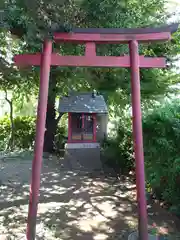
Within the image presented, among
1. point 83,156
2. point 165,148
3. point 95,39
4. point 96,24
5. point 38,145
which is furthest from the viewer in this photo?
point 83,156

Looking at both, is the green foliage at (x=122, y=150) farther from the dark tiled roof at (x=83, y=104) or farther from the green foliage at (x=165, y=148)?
the green foliage at (x=165, y=148)

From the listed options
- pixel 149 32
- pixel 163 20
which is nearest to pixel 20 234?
pixel 149 32

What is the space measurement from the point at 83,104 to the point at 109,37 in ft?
18.9

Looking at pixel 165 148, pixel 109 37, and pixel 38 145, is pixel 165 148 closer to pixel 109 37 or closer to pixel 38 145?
pixel 109 37

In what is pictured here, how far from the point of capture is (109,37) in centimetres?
376

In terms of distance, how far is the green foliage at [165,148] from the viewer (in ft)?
14.4

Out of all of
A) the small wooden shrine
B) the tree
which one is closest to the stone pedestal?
the small wooden shrine

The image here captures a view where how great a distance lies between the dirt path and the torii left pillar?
543mm

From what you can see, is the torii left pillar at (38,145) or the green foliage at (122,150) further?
the green foliage at (122,150)

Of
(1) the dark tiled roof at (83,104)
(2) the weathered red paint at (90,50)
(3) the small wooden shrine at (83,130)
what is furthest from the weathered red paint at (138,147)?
(1) the dark tiled roof at (83,104)

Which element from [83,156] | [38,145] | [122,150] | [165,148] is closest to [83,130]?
[83,156]

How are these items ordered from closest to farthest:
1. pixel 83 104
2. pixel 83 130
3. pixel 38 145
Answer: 1. pixel 38 145
2. pixel 83 130
3. pixel 83 104

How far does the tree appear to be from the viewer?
11.2 feet

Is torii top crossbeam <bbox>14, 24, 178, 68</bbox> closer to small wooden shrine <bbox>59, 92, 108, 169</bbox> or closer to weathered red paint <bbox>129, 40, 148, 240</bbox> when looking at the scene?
weathered red paint <bbox>129, 40, 148, 240</bbox>
